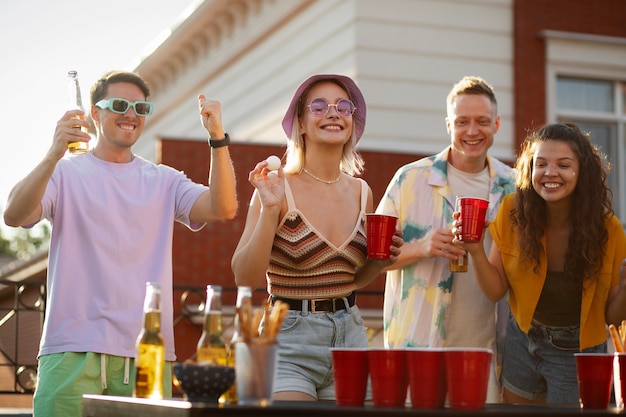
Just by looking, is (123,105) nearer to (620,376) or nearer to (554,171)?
(554,171)

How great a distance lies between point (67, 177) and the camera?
4.27 m

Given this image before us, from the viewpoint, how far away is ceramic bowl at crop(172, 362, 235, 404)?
2.99m

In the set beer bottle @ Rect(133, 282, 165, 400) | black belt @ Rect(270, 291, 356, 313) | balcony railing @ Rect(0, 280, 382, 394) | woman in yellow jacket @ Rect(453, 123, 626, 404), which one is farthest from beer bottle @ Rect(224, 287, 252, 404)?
balcony railing @ Rect(0, 280, 382, 394)

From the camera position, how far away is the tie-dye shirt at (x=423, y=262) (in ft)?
17.0

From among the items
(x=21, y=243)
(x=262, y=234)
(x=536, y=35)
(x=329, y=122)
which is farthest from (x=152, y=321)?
(x=21, y=243)

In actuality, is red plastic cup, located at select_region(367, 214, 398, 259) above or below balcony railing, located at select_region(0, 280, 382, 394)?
above

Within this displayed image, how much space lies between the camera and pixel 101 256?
4203 mm

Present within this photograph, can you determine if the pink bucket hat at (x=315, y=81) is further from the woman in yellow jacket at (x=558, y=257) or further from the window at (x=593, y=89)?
the window at (x=593, y=89)

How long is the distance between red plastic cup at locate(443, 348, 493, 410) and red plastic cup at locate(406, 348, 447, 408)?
1.1 inches

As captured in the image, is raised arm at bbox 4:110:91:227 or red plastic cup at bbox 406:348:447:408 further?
raised arm at bbox 4:110:91:227

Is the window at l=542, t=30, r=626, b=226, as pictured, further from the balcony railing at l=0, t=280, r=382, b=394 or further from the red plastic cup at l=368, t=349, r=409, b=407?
the red plastic cup at l=368, t=349, r=409, b=407

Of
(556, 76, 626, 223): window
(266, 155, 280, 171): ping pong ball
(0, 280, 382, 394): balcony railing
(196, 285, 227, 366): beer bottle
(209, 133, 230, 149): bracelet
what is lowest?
(0, 280, 382, 394): balcony railing

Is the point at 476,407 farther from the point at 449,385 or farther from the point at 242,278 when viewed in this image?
the point at 242,278

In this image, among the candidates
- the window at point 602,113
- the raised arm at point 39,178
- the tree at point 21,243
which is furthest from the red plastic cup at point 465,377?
the tree at point 21,243
